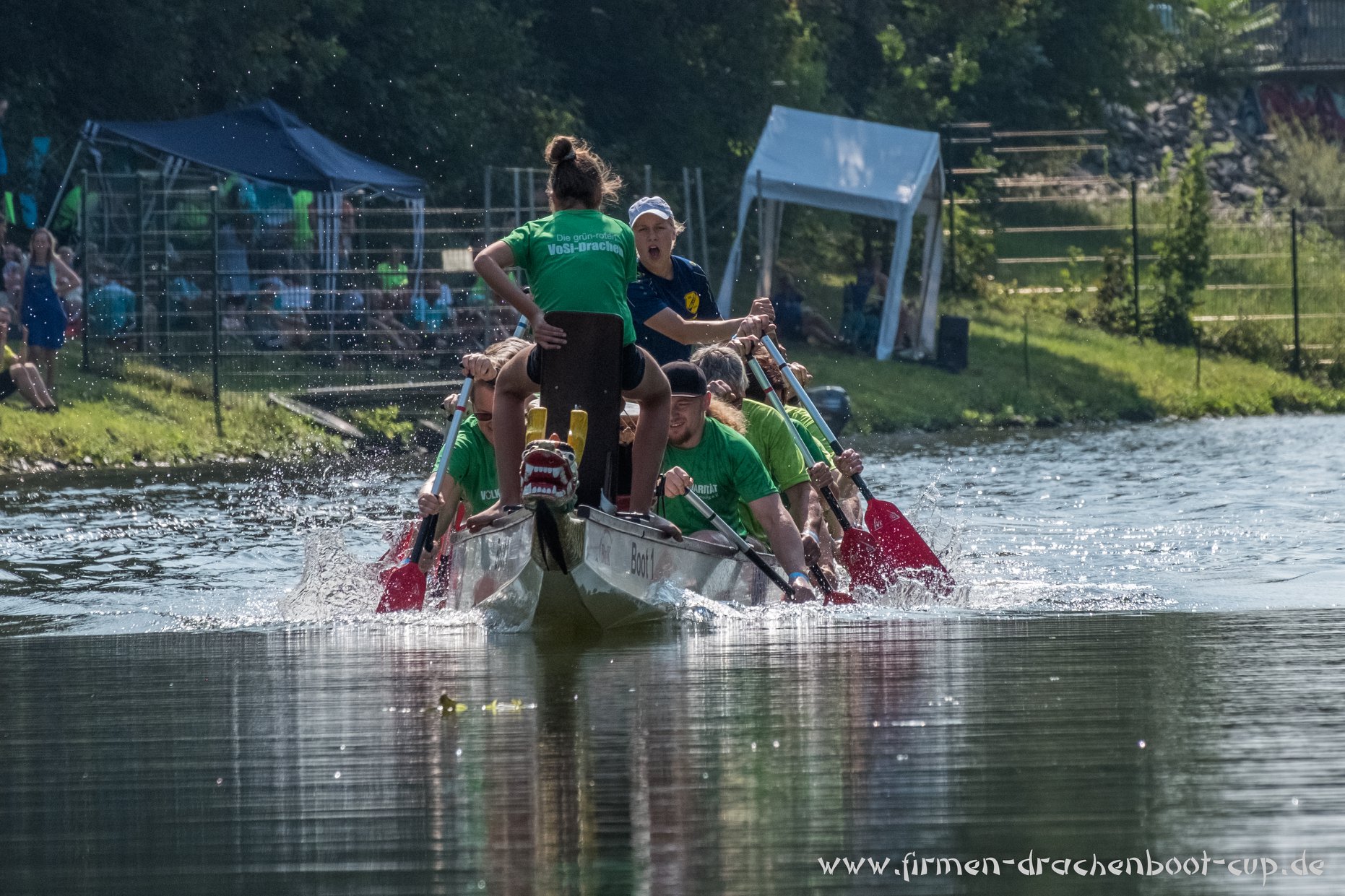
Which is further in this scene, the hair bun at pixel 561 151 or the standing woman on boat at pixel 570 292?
the hair bun at pixel 561 151

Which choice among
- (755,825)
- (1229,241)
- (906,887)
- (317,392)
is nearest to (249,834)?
(755,825)

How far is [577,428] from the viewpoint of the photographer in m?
9.02

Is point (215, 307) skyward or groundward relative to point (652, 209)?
groundward

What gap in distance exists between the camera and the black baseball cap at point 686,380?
9.67 meters

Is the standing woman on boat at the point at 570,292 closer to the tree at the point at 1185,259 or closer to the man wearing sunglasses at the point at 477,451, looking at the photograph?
the man wearing sunglasses at the point at 477,451

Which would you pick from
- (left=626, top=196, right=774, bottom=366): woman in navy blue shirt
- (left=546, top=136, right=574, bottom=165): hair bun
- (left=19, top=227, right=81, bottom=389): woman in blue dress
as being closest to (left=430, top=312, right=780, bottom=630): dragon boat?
(left=546, top=136, right=574, bottom=165): hair bun

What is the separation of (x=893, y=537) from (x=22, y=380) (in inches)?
441

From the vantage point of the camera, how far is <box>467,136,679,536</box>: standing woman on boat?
9.12 meters

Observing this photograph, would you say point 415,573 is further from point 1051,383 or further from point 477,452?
point 1051,383

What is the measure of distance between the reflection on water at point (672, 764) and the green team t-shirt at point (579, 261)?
1321mm

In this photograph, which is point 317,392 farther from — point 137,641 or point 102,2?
point 137,641

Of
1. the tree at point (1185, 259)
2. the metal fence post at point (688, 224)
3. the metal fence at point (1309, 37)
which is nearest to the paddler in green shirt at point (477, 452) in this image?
the metal fence post at point (688, 224)

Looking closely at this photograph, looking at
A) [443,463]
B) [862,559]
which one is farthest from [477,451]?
[862,559]

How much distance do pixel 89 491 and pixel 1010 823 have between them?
1392 centimetres
